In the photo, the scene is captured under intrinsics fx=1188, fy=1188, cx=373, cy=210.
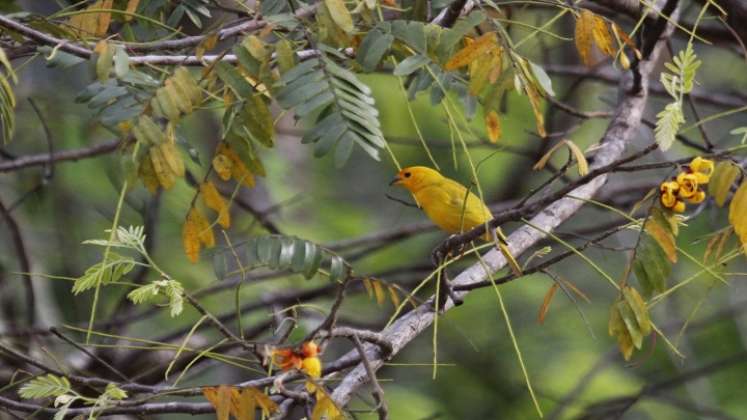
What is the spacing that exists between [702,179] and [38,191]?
3.82 meters

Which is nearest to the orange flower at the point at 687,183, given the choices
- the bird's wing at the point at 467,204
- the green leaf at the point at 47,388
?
the green leaf at the point at 47,388

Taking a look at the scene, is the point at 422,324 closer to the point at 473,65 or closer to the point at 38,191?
the point at 473,65

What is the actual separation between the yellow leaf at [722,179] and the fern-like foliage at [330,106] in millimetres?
629

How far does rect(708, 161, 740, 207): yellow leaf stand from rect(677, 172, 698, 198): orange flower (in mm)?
35

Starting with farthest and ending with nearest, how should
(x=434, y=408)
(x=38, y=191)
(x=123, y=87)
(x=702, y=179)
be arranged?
1. (x=434, y=408)
2. (x=38, y=191)
3. (x=123, y=87)
4. (x=702, y=179)

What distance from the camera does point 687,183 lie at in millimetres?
2229

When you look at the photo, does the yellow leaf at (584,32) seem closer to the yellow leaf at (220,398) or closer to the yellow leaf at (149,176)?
the yellow leaf at (149,176)

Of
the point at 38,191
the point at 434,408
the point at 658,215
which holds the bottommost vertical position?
the point at 434,408

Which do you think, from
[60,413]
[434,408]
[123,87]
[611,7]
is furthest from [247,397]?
[434,408]

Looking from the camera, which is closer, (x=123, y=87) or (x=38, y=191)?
(x=123, y=87)

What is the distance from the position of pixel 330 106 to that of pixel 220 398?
Answer: 600 mm

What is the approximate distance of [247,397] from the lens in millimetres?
2291

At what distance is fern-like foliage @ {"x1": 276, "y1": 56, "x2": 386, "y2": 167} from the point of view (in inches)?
88.3

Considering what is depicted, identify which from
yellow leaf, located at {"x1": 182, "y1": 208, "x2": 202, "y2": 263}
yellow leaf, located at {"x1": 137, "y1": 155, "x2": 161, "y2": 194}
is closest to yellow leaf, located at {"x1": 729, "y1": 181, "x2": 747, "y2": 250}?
yellow leaf, located at {"x1": 137, "y1": 155, "x2": 161, "y2": 194}
